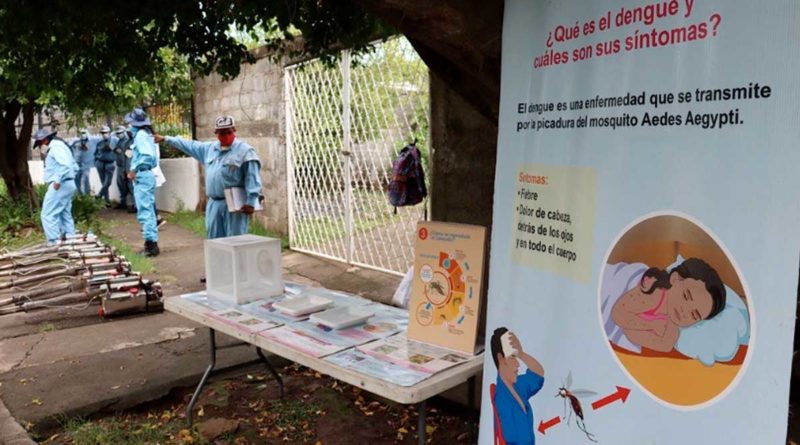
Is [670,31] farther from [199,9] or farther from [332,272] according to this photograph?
[332,272]

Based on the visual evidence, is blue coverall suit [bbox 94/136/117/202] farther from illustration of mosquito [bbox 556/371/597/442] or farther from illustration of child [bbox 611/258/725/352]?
illustration of child [bbox 611/258/725/352]

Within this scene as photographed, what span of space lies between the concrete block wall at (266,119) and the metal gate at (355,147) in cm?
21

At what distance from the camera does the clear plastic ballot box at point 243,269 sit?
2.91 metres

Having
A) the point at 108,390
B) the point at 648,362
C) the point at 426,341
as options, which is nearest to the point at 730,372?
the point at 648,362

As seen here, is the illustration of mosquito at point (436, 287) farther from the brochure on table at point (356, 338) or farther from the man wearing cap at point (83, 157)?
the man wearing cap at point (83, 157)

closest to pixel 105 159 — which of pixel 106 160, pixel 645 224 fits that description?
pixel 106 160


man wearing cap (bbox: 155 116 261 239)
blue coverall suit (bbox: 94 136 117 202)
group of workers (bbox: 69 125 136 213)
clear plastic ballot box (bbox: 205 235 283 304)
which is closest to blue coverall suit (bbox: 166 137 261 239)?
man wearing cap (bbox: 155 116 261 239)

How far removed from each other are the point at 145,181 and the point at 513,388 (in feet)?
22.7

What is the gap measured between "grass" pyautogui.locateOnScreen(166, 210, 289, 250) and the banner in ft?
19.6

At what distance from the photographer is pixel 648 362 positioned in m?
1.52

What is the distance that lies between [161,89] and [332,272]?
17.0 ft

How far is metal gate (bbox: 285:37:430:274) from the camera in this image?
5.68 meters

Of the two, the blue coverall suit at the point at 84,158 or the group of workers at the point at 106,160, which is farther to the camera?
the blue coverall suit at the point at 84,158

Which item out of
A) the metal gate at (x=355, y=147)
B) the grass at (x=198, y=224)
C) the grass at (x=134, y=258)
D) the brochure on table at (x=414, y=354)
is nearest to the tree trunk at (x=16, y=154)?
the grass at (x=198, y=224)
